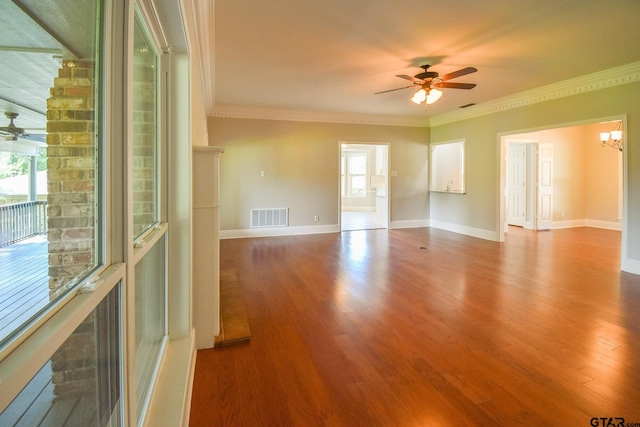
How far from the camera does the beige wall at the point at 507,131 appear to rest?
4.17 m

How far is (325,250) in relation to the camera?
543cm

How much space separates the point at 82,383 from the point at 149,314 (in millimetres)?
879

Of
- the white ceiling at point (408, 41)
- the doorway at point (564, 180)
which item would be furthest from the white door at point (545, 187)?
the white ceiling at point (408, 41)

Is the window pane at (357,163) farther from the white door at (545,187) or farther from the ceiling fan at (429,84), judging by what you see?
the ceiling fan at (429,84)

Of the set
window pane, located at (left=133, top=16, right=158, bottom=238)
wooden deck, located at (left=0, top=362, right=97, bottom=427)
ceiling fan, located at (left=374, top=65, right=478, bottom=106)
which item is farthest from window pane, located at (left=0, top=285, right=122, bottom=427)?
ceiling fan, located at (left=374, top=65, right=478, bottom=106)

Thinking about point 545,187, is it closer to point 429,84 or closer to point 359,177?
point 429,84

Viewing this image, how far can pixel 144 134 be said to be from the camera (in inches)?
60.6

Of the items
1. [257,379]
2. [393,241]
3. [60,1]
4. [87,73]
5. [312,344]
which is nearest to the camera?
[60,1]

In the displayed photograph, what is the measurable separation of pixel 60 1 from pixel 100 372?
874 mm

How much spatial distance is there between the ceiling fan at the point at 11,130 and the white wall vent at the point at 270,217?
623 cm

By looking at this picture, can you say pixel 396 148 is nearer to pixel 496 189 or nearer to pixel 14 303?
pixel 496 189

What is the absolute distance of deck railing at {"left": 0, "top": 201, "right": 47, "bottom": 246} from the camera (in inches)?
20.7

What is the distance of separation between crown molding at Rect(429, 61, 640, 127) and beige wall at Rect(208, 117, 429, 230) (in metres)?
1.55

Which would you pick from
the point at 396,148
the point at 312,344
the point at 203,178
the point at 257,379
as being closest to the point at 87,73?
the point at 203,178
